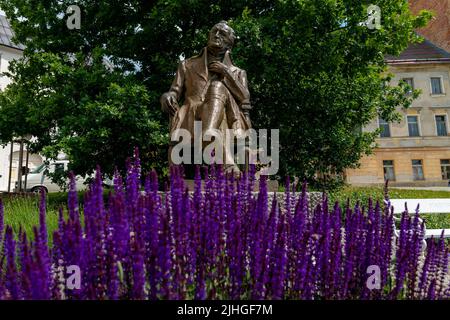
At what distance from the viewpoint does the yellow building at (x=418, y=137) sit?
31.9 meters

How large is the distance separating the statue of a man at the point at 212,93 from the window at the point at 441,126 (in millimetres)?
32548

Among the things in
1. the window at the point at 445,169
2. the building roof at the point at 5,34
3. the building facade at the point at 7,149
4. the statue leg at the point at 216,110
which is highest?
the building roof at the point at 5,34

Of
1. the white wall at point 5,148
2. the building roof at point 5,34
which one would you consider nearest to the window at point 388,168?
the white wall at point 5,148

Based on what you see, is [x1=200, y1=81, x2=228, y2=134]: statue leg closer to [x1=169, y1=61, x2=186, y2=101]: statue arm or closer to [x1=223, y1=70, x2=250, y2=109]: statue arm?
[x1=223, y1=70, x2=250, y2=109]: statue arm

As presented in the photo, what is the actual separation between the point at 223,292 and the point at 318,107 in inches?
365

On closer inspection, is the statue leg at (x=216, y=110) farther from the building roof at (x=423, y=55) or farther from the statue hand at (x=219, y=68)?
the building roof at (x=423, y=55)

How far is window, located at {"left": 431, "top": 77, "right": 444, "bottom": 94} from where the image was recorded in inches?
1296

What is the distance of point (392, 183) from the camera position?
32.1 metres

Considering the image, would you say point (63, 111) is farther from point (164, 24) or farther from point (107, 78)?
point (164, 24)

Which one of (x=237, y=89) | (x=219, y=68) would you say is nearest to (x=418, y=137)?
(x=237, y=89)

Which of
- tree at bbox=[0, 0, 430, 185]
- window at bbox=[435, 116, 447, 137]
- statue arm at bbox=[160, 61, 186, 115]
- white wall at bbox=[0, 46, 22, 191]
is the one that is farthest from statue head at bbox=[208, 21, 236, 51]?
window at bbox=[435, 116, 447, 137]

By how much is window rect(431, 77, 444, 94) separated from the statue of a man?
32937 millimetres

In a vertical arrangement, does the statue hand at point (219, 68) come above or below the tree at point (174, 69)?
below
